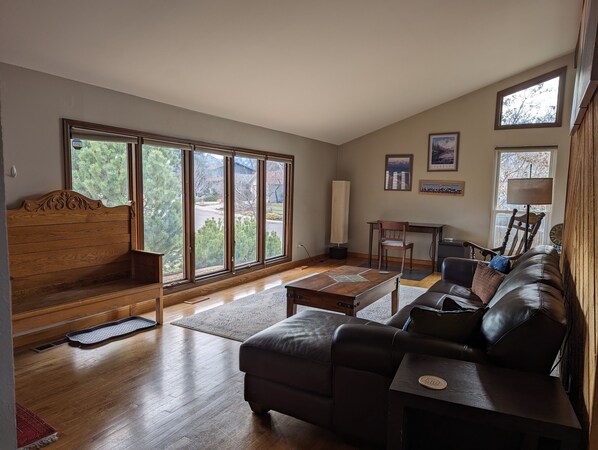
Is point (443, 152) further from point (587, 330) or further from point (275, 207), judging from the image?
point (587, 330)

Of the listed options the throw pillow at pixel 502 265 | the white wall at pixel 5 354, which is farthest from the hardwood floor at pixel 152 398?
the throw pillow at pixel 502 265

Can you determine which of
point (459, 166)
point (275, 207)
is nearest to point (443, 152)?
point (459, 166)

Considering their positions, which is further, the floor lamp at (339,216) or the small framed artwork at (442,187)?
the floor lamp at (339,216)

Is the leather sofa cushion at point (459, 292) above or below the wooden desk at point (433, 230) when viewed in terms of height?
below

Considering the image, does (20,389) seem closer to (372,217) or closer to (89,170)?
(89,170)

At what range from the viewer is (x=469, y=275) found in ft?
12.4

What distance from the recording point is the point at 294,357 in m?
2.03

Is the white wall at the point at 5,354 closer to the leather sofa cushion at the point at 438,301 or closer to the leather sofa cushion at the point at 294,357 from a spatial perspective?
the leather sofa cushion at the point at 294,357

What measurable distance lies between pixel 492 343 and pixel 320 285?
1.92m

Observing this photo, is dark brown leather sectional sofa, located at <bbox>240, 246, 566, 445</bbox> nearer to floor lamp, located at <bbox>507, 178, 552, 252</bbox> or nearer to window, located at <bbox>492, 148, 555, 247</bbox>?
floor lamp, located at <bbox>507, 178, 552, 252</bbox>

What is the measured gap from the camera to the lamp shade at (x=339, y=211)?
718 centimetres

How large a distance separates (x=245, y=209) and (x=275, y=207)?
0.75 meters

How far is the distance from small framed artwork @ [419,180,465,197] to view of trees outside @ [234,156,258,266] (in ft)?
9.75

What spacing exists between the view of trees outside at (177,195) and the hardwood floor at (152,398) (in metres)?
1.27
